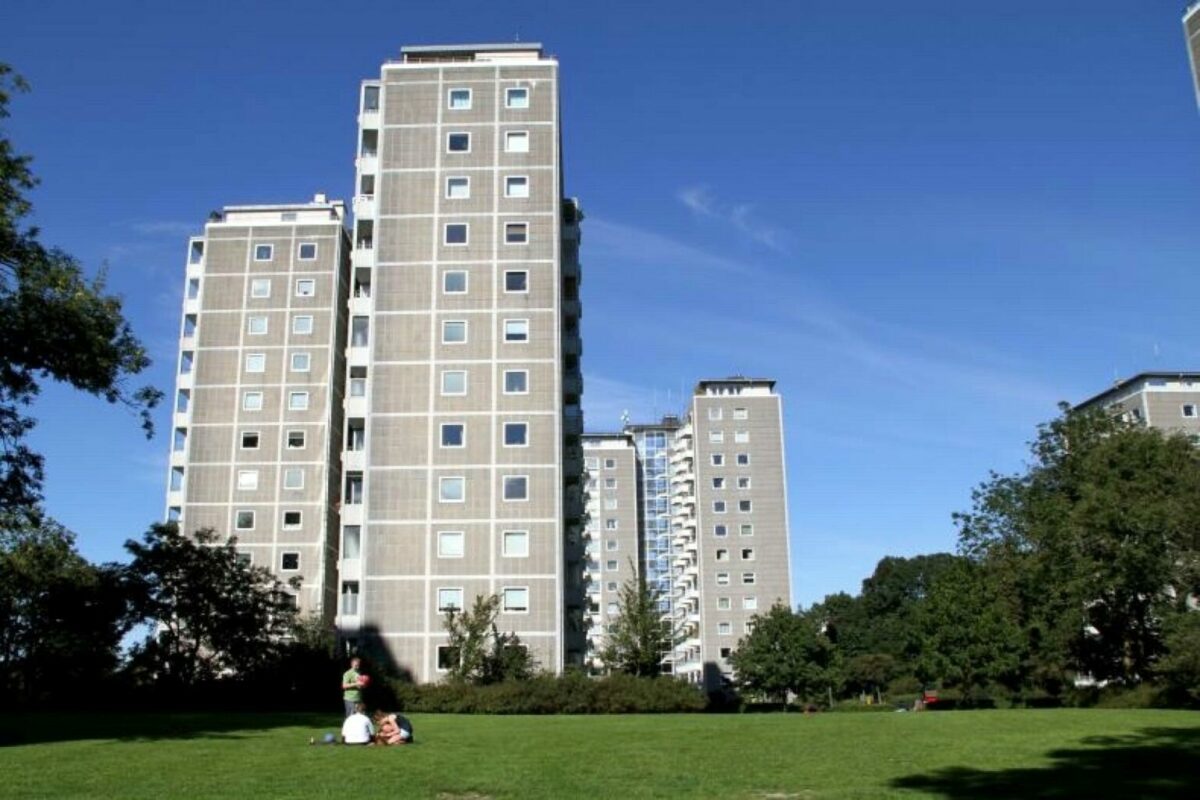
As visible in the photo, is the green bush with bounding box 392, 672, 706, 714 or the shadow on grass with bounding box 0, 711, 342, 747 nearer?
the shadow on grass with bounding box 0, 711, 342, 747

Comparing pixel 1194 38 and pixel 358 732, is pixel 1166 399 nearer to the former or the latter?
Result: pixel 1194 38

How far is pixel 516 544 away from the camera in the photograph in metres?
56.0

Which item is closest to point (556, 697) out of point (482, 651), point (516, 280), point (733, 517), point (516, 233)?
point (482, 651)

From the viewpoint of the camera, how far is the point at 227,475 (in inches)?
2881

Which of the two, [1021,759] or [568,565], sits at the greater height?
[568,565]

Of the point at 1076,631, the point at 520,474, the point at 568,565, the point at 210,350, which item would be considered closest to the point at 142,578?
the point at 520,474

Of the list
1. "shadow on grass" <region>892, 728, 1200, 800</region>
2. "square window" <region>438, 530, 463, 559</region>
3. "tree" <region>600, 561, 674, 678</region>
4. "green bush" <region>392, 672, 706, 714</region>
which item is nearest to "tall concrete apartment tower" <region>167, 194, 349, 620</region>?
"square window" <region>438, 530, 463, 559</region>

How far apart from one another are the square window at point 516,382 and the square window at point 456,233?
26.4ft

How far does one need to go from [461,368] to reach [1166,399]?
267 ft

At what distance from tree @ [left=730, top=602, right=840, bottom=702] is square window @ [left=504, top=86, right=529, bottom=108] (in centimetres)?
3893

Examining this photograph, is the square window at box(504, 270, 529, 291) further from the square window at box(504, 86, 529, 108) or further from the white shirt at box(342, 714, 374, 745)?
the white shirt at box(342, 714, 374, 745)

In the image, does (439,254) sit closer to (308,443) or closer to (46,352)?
(308,443)

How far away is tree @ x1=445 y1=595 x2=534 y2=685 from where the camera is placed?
49.2 meters

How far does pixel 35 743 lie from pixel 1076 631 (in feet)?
150
